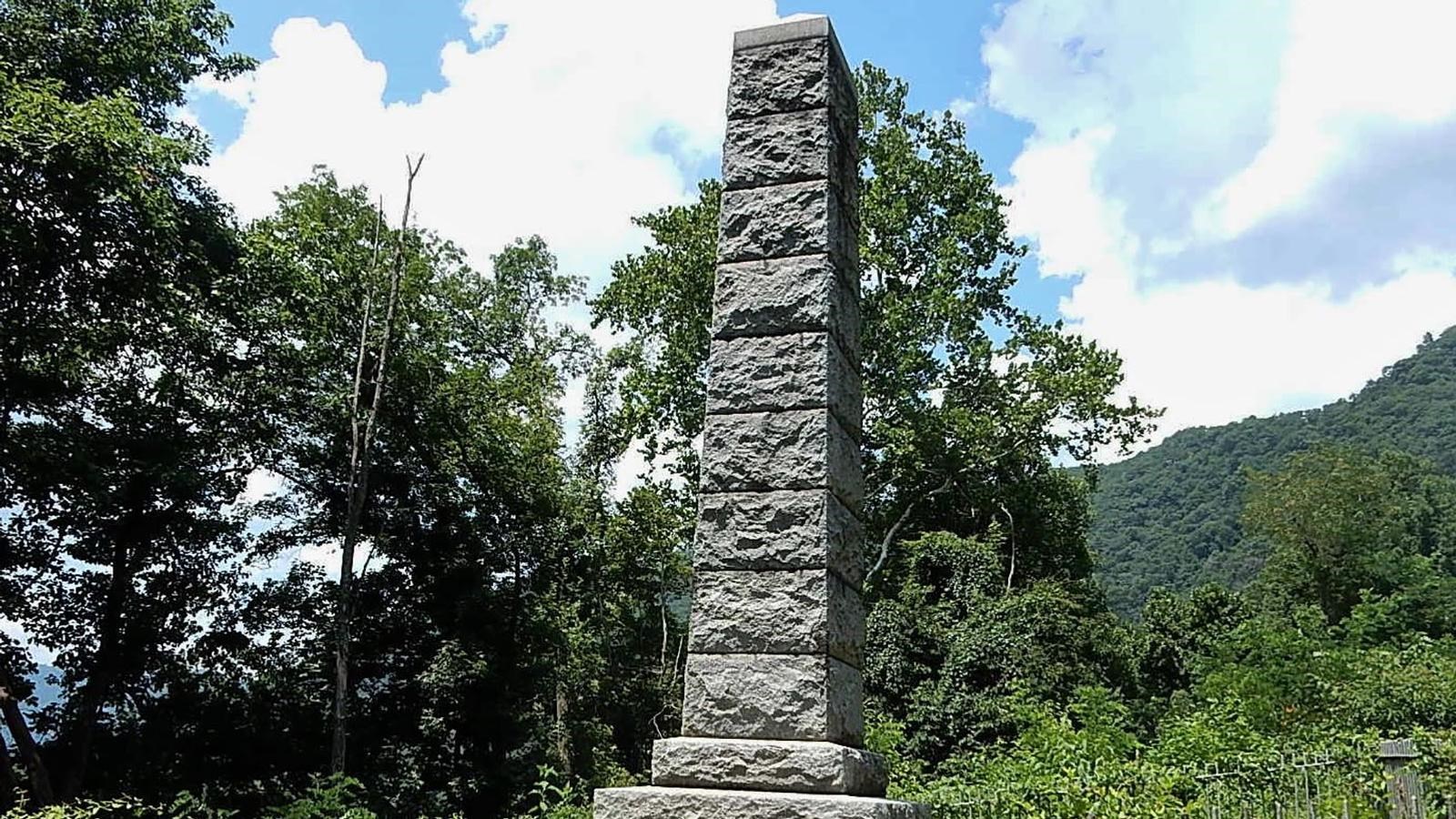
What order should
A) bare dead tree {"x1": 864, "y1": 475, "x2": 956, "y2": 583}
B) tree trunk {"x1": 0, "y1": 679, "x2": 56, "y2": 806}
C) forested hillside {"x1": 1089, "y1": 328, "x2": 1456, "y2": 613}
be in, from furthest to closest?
forested hillside {"x1": 1089, "y1": 328, "x2": 1456, "y2": 613}, bare dead tree {"x1": 864, "y1": 475, "x2": 956, "y2": 583}, tree trunk {"x1": 0, "y1": 679, "x2": 56, "y2": 806}

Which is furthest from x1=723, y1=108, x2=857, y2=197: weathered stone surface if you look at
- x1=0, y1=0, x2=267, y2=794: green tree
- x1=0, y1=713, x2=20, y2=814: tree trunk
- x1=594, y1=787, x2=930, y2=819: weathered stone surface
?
x1=0, y1=713, x2=20, y2=814: tree trunk

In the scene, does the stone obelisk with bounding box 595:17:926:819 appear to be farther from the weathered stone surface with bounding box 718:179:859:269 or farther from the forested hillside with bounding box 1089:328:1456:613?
the forested hillside with bounding box 1089:328:1456:613

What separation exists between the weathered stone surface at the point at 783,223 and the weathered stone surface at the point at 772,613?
1.14 m

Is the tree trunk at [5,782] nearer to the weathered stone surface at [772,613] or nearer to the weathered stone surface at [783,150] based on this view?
the weathered stone surface at [772,613]

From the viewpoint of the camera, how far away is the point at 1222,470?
45125mm

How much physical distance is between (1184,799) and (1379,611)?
9.41 metres

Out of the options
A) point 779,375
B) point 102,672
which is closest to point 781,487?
point 779,375

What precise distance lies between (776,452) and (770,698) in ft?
2.65

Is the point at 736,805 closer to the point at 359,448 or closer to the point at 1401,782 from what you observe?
A: the point at 1401,782

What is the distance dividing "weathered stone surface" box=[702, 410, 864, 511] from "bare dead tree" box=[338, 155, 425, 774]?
12.0 meters

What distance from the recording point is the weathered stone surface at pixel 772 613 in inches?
146

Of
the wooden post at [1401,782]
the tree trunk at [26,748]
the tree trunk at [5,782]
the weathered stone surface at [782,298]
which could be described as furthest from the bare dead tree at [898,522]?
the weathered stone surface at [782,298]

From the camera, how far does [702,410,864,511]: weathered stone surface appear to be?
3.85 meters

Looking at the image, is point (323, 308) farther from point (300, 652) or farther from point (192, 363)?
point (300, 652)
